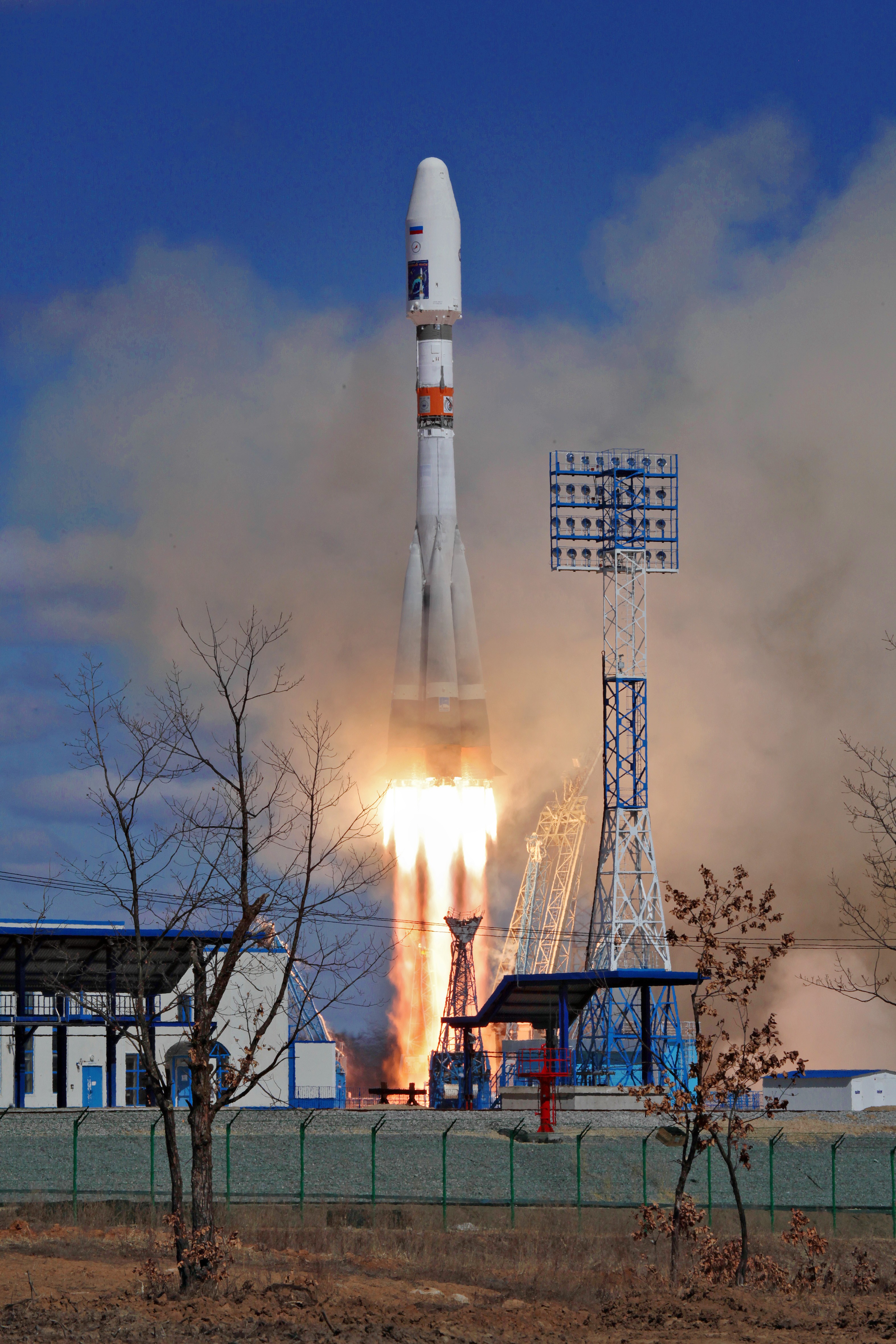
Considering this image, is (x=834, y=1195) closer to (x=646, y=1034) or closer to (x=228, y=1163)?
(x=228, y=1163)

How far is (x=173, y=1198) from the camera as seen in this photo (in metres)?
23.4

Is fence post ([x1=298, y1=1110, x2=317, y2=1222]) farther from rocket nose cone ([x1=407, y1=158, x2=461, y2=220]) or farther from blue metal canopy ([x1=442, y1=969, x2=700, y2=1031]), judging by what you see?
rocket nose cone ([x1=407, y1=158, x2=461, y2=220])

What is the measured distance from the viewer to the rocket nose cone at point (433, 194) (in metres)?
81.2

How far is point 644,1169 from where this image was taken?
110 feet

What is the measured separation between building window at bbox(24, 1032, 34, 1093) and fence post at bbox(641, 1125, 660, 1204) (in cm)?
4174

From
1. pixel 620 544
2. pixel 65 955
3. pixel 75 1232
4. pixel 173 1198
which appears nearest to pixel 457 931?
pixel 620 544

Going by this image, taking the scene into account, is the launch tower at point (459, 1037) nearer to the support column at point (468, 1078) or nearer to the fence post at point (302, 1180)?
the support column at point (468, 1078)

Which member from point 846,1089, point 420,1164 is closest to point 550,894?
point 846,1089

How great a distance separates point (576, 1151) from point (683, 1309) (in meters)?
19.4

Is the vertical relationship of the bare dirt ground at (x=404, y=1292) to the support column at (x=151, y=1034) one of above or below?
below

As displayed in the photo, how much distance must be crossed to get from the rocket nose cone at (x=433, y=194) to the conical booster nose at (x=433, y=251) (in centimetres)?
2

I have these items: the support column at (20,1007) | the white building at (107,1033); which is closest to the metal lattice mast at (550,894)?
the white building at (107,1033)

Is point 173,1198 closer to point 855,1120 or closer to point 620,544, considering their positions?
point 855,1120

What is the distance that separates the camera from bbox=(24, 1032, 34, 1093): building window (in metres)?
75.1
